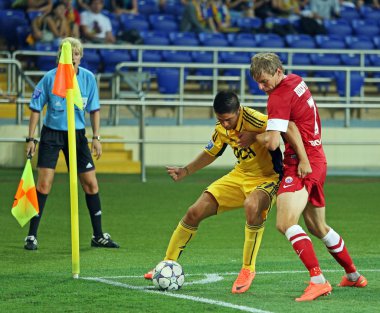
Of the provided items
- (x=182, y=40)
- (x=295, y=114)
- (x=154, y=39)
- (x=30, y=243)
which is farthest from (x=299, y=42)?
(x=295, y=114)

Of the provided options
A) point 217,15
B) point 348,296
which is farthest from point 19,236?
point 217,15

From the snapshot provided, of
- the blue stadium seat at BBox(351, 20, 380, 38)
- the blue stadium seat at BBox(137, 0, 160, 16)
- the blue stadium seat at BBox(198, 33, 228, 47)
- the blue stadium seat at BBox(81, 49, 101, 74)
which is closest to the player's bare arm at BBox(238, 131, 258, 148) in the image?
the blue stadium seat at BBox(81, 49, 101, 74)

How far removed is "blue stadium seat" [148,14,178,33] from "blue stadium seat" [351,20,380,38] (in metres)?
4.64

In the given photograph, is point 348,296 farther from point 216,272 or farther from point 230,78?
point 230,78

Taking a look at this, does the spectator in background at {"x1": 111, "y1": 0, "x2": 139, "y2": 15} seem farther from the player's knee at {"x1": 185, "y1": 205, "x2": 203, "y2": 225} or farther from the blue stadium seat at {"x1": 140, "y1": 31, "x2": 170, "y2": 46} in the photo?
the player's knee at {"x1": 185, "y1": 205, "x2": 203, "y2": 225}

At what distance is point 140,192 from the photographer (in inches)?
682

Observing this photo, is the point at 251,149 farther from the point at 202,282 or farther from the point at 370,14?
the point at 370,14

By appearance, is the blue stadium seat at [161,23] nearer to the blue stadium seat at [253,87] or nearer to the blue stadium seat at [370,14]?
the blue stadium seat at [253,87]

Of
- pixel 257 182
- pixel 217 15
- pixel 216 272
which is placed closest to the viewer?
pixel 257 182

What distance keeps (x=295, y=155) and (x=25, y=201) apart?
290 centimetres

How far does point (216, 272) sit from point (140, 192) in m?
7.53

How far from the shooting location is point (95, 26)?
23.4 m

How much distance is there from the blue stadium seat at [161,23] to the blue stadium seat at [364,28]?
15.2ft

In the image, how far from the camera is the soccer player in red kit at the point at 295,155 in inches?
330
